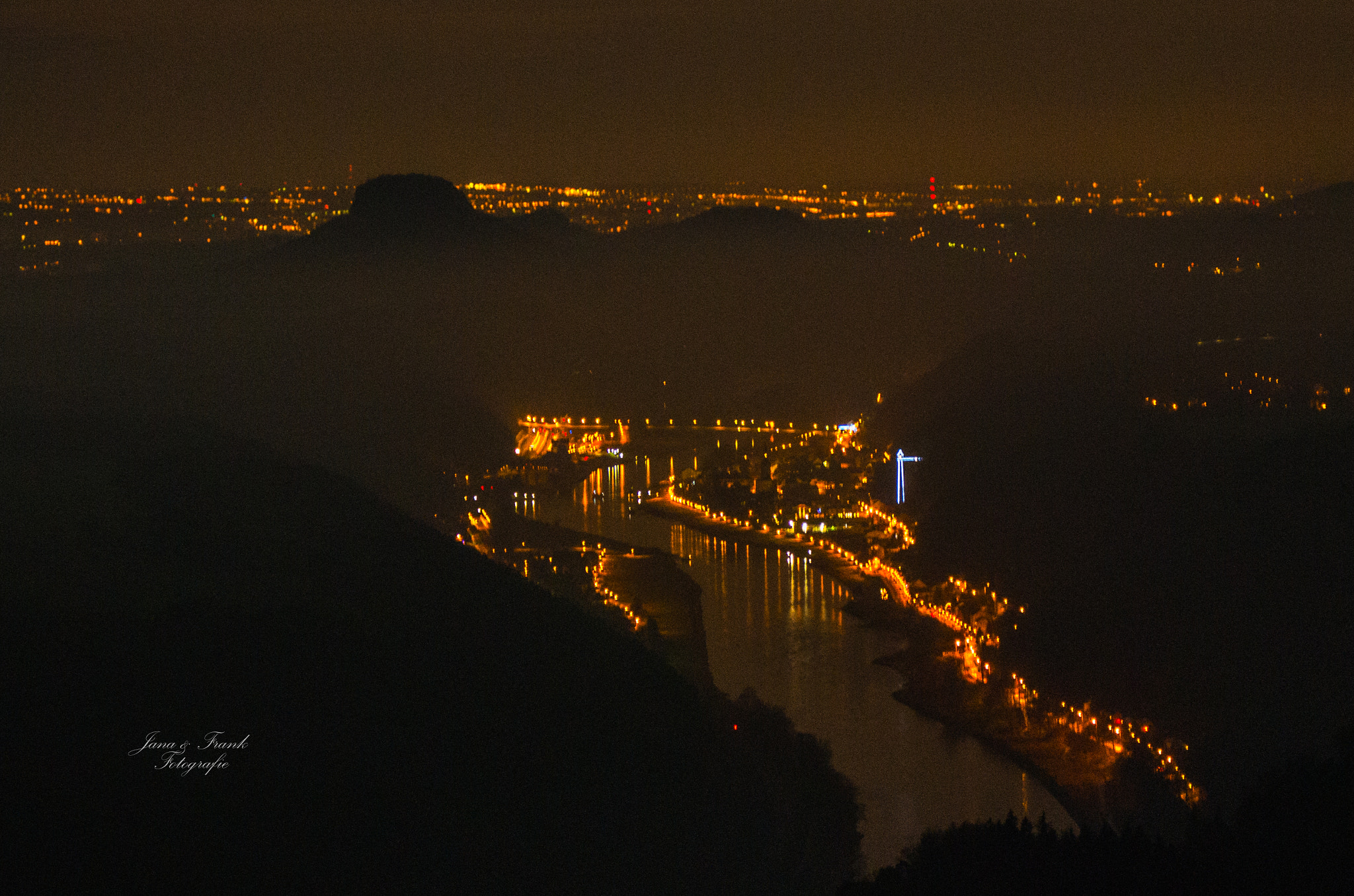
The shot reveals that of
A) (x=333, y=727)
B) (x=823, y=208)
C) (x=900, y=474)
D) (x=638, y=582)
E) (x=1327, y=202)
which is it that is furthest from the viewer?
(x=823, y=208)

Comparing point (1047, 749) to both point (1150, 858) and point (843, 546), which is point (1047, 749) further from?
point (843, 546)

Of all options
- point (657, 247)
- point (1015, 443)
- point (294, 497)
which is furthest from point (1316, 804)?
point (657, 247)

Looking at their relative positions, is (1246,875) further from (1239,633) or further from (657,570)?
(657,570)
